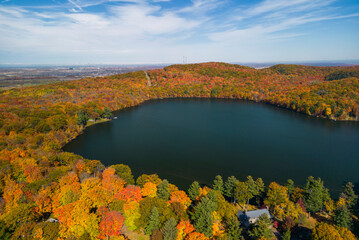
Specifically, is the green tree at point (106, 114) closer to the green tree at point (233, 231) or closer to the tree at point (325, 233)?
the green tree at point (233, 231)

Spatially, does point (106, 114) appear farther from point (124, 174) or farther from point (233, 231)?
point (233, 231)

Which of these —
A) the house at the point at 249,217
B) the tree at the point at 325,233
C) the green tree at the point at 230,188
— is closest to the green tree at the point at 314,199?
the house at the point at 249,217

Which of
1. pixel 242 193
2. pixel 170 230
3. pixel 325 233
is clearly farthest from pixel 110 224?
pixel 325 233

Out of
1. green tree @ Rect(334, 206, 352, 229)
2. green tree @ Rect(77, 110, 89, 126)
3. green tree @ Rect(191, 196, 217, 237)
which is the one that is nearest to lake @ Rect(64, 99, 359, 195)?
green tree @ Rect(77, 110, 89, 126)

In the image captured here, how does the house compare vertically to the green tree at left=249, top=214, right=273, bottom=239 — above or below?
below

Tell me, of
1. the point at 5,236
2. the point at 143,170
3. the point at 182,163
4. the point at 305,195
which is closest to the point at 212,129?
the point at 182,163

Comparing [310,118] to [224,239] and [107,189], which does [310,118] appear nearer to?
[224,239]

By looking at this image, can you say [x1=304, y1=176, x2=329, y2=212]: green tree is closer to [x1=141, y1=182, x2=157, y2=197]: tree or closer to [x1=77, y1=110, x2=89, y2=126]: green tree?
[x1=141, y1=182, x2=157, y2=197]: tree
